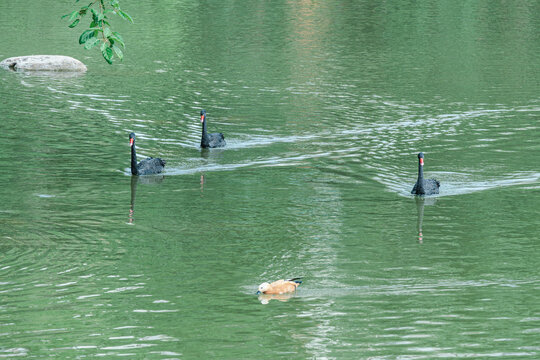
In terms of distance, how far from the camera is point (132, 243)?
2053 cm

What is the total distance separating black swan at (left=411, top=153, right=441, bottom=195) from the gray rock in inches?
898

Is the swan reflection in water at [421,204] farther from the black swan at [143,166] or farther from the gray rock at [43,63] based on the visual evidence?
the gray rock at [43,63]

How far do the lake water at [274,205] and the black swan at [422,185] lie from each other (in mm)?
428

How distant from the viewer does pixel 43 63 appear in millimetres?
43969

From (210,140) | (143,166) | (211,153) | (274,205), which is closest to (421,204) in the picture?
(274,205)

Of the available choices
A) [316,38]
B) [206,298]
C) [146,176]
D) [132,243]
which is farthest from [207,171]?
[316,38]

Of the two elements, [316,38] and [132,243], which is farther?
[316,38]

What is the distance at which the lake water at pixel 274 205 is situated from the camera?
15289mm

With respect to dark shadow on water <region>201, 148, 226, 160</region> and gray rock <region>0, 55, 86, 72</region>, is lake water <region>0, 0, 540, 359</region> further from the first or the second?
gray rock <region>0, 55, 86, 72</region>

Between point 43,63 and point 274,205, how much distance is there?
76.3 feet

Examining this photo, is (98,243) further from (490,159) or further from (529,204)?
(490,159)

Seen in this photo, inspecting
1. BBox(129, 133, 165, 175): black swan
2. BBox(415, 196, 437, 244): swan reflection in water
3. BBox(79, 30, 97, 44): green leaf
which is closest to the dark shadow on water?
BBox(129, 133, 165, 175): black swan

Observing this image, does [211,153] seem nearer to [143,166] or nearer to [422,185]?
[143,166]

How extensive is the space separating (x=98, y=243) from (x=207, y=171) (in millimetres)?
7584
